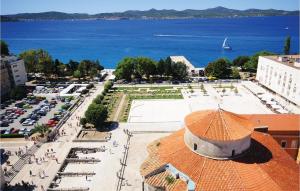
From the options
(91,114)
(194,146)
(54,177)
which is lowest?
(54,177)

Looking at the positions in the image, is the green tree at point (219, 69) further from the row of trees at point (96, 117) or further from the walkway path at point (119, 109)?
the row of trees at point (96, 117)

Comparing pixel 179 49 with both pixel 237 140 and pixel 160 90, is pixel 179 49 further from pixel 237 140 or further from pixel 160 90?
pixel 237 140

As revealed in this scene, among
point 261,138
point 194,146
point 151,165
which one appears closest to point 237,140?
point 194,146

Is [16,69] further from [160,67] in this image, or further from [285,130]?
[285,130]

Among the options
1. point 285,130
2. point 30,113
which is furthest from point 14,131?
point 285,130

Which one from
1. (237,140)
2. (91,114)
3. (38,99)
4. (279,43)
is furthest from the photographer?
(279,43)

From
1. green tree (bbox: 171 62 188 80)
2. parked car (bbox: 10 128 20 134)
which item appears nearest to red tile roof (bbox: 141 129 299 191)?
parked car (bbox: 10 128 20 134)

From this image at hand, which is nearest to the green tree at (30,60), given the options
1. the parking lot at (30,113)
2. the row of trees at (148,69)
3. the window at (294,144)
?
the parking lot at (30,113)

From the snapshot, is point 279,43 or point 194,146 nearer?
point 194,146
